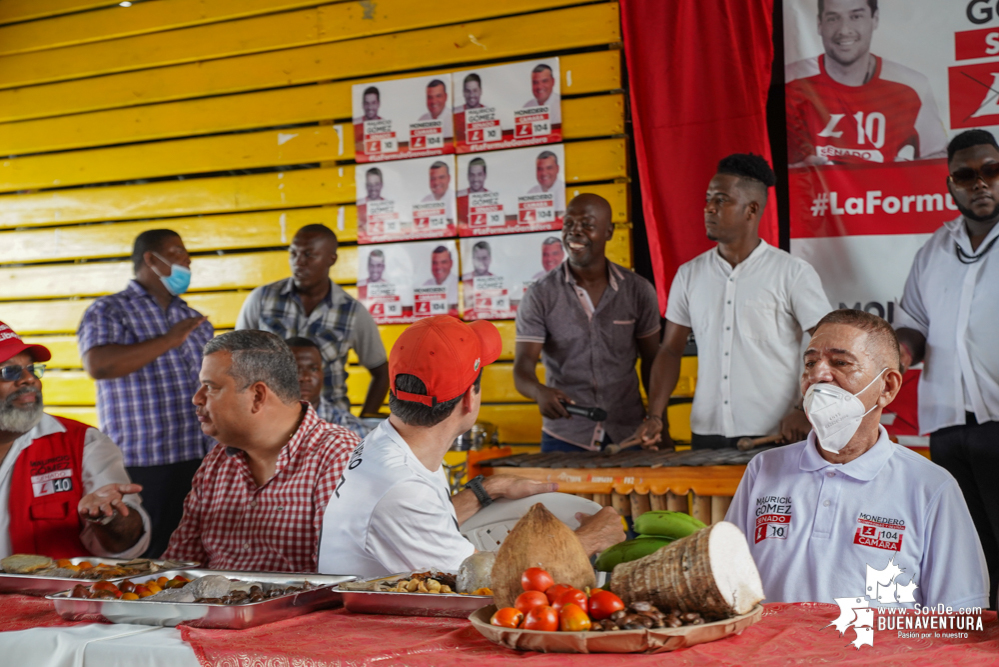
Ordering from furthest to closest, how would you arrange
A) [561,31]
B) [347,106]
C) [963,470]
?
[347,106]
[561,31]
[963,470]

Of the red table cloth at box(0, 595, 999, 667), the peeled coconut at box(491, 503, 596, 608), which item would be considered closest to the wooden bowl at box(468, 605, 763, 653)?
the red table cloth at box(0, 595, 999, 667)

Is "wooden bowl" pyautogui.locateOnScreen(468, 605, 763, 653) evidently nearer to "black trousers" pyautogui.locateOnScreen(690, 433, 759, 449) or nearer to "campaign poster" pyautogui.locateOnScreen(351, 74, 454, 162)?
"black trousers" pyautogui.locateOnScreen(690, 433, 759, 449)

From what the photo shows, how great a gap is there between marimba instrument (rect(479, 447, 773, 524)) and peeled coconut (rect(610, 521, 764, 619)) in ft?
5.95

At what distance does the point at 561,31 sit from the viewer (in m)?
5.15

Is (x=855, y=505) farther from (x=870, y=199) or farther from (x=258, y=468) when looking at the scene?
(x=870, y=199)

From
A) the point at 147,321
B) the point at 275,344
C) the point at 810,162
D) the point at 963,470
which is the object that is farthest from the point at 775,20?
the point at 147,321

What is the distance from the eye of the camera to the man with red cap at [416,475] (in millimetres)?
2117

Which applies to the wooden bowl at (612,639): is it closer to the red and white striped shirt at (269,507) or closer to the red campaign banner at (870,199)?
the red and white striped shirt at (269,507)

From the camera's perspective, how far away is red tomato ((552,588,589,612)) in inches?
57.0

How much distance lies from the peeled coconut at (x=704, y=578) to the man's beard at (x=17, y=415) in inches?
84.9

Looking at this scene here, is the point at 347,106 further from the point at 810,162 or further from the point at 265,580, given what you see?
the point at 265,580

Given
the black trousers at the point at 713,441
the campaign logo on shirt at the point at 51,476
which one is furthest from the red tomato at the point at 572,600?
the black trousers at the point at 713,441

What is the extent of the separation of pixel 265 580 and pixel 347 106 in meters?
4.29

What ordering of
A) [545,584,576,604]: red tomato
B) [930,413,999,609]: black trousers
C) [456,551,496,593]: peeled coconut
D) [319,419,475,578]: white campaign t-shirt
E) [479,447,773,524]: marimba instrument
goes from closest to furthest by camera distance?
1. [545,584,576,604]: red tomato
2. [456,551,496,593]: peeled coconut
3. [319,419,475,578]: white campaign t-shirt
4. [479,447,773,524]: marimba instrument
5. [930,413,999,609]: black trousers
